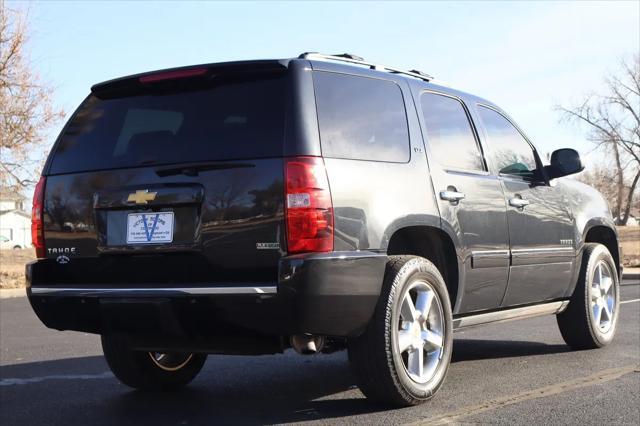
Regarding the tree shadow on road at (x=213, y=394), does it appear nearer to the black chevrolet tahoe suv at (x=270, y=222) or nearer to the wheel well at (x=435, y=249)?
the black chevrolet tahoe suv at (x=270, y=222)

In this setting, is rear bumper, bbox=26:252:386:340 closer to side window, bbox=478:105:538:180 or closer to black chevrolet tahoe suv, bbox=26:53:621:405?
black chevrolet tahoe suv, bbox=26:53:621:405

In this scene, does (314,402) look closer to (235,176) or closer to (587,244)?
(235,176)

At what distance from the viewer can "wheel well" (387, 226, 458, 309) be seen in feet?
16.6

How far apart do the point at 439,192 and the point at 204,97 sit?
1515 mm

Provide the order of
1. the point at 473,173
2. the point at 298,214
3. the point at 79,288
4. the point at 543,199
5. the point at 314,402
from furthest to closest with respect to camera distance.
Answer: the point at 543,199 → the point at 473,173 → the point at 314,402 → the point at 79,288 → the point at 298,214

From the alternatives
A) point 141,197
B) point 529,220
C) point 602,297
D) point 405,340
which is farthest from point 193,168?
point 602,297

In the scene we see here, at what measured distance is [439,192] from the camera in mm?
5109

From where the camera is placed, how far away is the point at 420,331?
4840 millimetres

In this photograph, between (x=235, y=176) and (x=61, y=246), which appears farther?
(x=61, y=246)

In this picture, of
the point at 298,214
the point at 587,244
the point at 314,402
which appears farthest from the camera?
the point at 587,244

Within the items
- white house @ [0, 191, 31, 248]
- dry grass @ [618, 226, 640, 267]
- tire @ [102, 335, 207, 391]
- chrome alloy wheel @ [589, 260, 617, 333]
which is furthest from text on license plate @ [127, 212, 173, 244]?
white house @ [0, 191, 31, 248]

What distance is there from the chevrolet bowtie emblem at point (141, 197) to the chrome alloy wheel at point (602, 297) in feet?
12.9

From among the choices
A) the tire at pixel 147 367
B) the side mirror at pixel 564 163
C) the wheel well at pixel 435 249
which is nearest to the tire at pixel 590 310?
the side mirror at pixel 564 163

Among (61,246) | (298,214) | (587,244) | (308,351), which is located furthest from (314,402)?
(587,244)
